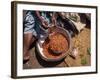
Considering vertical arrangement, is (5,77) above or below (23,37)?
below

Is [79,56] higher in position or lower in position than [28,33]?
lower

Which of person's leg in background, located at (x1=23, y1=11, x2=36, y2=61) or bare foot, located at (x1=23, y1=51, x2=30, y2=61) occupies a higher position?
person's leg in background, located at (x1=23, y1=11, x2=36, y2=61)

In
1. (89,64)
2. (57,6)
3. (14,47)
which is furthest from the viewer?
(89,64)

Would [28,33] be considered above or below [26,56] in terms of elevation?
above

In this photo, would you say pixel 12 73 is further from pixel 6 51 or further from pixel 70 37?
pixel 70 37

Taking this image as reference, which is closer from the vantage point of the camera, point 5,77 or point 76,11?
point 5,77

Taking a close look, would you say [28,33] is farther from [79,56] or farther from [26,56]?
[79,56]

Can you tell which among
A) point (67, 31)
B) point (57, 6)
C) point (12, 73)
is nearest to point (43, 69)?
point (12, 73)

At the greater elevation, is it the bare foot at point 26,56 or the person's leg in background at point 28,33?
the person's leg in background at point 28,33

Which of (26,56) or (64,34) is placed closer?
(26,56)

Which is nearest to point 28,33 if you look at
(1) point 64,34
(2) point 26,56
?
(2) point 26,56

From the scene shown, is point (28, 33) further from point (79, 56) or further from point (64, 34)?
point (79, 56)
